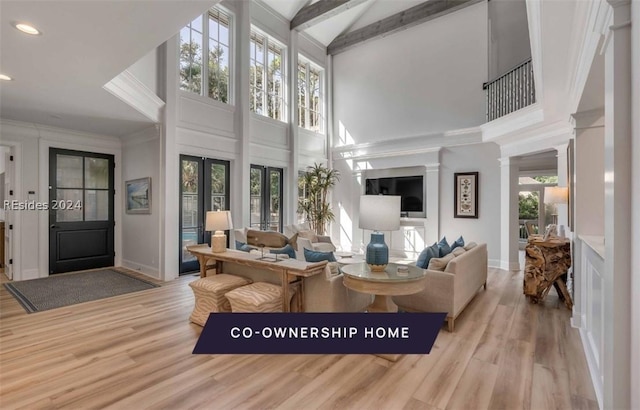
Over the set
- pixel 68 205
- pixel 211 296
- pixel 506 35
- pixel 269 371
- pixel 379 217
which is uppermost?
pixel 506 35

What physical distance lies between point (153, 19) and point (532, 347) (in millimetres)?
4123

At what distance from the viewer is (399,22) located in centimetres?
744

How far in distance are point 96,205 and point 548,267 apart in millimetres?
7557

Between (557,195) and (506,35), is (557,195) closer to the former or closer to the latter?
(557,195)

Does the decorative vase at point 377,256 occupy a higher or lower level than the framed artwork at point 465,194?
lower

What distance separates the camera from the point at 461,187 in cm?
665

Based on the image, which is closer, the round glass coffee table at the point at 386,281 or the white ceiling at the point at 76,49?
the white ceiling at the point at 76,49

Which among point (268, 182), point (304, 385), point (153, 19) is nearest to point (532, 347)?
point (304, 385)

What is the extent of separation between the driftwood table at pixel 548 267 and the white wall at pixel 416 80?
3.43 m

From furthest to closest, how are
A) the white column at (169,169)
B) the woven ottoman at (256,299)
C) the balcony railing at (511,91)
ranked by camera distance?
the white column at (169,169) → the balcony railing at (511,91) → the woven ottoman at (256,299)

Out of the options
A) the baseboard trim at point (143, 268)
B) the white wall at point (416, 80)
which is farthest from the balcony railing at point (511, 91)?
the baseboard trim at point (143, 268)

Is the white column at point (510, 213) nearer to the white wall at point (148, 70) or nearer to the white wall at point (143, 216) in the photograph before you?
the white wall at point (143, 216)

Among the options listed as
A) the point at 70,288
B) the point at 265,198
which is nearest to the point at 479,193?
the point at 265,198

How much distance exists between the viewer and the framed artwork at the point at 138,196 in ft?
17.8
